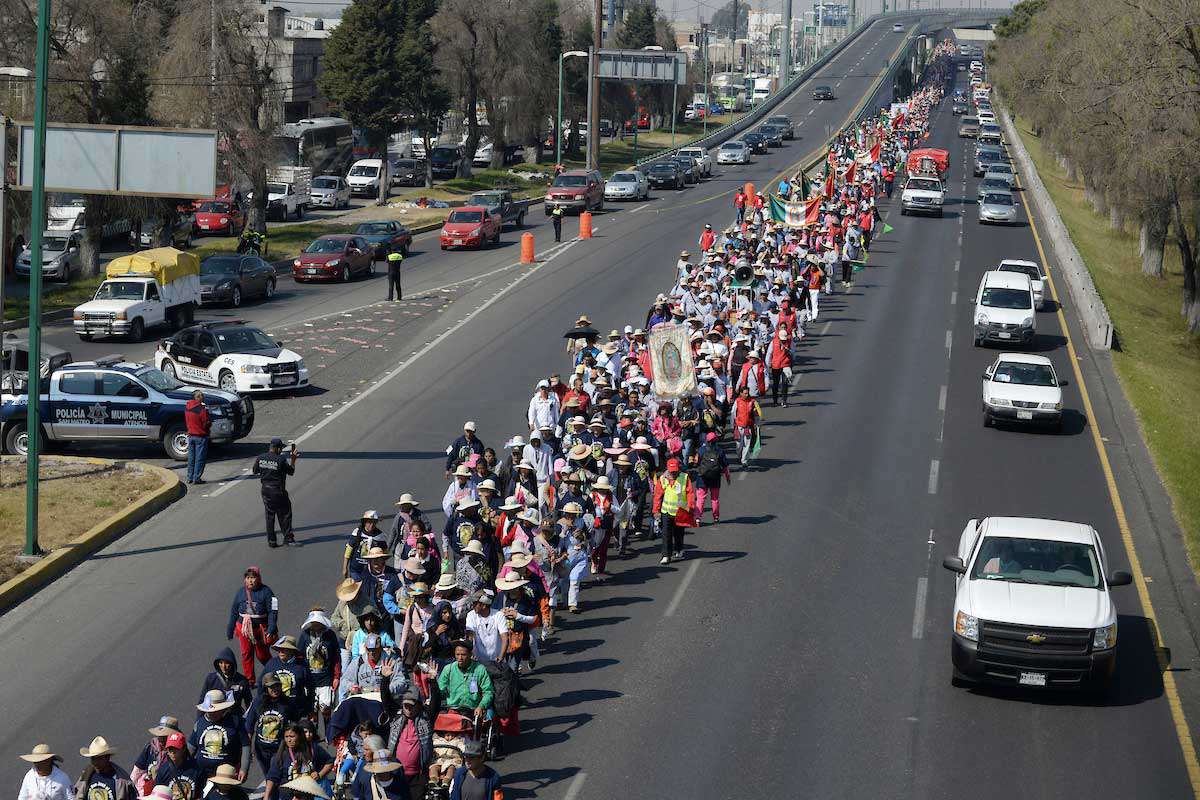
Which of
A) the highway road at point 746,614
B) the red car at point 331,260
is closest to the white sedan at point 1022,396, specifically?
the highway road at point 746,614

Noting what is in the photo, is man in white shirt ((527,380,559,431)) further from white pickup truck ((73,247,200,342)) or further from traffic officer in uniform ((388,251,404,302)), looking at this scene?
traffic officer in uniform ((388,251,404,302))


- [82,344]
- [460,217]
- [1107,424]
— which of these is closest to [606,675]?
[1107,424]

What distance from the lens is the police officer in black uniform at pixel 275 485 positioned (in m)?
19.9

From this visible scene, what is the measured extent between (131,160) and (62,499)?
539cm

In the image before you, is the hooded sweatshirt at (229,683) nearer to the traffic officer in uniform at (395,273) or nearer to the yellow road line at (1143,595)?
the yellow road line at (1143,595)

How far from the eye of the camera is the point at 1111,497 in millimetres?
24188

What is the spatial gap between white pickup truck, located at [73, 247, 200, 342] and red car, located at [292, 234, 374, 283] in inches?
270

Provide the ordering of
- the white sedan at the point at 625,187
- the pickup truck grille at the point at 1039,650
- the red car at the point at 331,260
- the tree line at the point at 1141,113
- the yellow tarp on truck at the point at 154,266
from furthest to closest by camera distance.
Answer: the white sedan at the point at 625,187 → the red car at the point at 331,260 → the tree line at the point at 1141,113 → the yellow tarp on truck at the point at 154,266 → the pickup truck grille at the point at 1039,650

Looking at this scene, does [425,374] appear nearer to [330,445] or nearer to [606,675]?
[330,445]

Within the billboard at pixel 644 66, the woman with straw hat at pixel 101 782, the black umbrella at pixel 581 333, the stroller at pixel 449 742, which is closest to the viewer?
the woman with straw hat at pixel 101 782

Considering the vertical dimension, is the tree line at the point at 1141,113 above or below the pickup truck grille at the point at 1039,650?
above

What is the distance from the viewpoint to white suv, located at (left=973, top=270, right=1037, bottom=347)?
35656 millimetres

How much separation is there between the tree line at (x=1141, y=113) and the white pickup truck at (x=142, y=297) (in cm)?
2614

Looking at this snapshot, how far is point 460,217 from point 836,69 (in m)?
111
